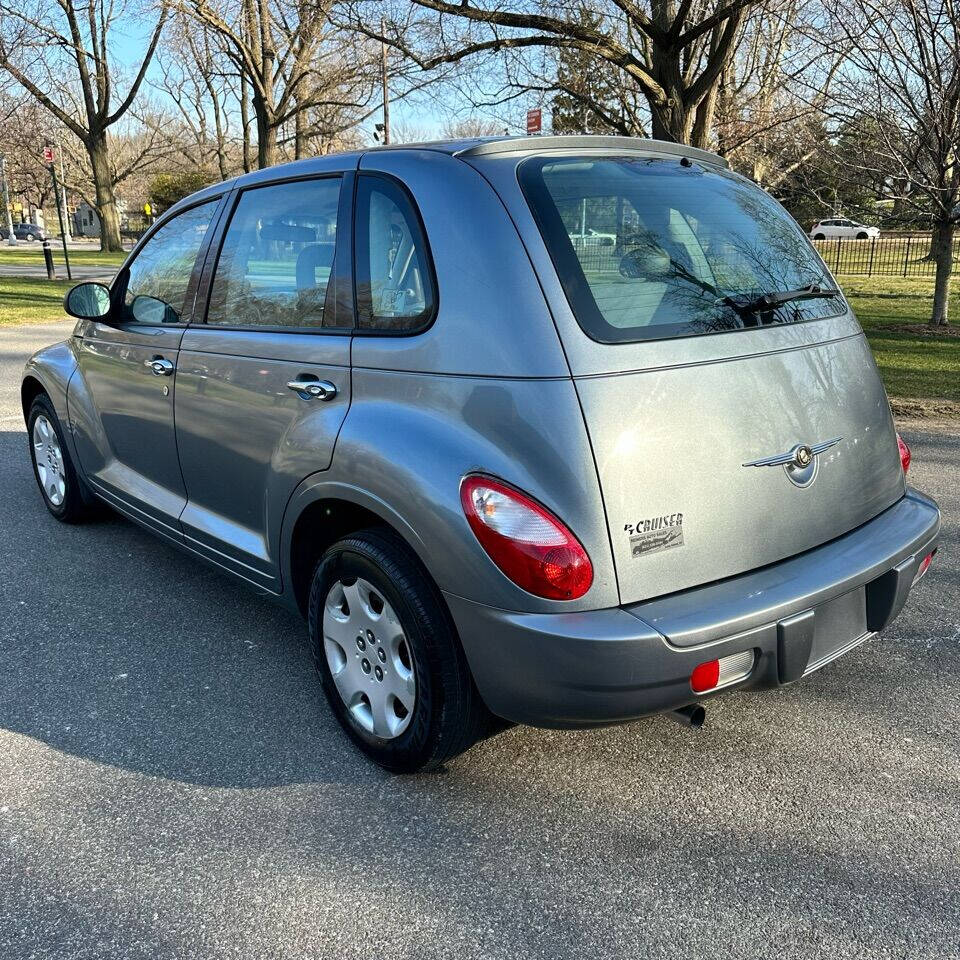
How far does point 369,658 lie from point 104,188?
3687cm

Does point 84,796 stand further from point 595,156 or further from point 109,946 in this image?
point 595,156

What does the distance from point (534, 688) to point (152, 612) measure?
90.3 inches

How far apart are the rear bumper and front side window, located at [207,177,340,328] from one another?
4.13 ft

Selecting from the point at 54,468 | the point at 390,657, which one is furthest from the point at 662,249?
the point at 54,468

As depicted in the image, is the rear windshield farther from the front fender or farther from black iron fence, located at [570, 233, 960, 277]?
black iron fence, located at [570, 233, 960, 277]

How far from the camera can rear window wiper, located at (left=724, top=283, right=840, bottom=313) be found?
8.84 feet

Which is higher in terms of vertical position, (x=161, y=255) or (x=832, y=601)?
(x=161, y=255)

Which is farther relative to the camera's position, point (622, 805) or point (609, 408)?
point (622, 805)

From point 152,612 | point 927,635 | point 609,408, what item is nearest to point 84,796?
point 152,612

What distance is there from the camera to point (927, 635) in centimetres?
367

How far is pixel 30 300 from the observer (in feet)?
60.5

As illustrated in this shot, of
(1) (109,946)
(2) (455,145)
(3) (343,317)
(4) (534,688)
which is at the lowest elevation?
(1) (109,946)

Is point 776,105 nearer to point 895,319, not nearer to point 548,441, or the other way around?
point 895,319

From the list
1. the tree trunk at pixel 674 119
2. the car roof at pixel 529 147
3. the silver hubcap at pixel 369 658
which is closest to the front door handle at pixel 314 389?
the silver hubcap at pixel 369 658
